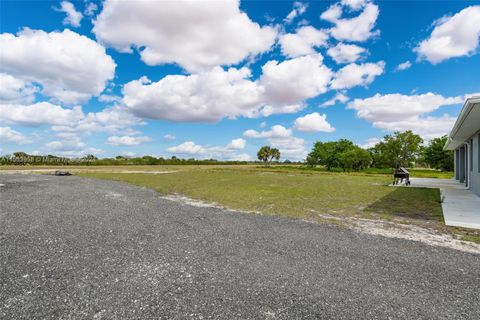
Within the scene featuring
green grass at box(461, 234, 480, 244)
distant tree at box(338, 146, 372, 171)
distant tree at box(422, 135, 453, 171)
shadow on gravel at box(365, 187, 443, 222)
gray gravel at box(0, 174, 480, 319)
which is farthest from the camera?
distant tree at box(338, 146, 372, 171)

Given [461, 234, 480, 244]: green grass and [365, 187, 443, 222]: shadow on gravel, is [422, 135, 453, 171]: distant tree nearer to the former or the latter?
[365, 187, 443, 222]: shadow on gravel

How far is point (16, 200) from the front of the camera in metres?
11.9

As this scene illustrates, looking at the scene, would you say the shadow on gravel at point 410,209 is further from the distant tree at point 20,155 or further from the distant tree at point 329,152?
the distant tree at point 20,155

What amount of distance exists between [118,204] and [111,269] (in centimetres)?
718

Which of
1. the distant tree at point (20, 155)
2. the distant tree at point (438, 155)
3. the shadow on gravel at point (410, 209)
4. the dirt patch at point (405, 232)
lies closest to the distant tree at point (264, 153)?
the distant tree at point (438, 155)

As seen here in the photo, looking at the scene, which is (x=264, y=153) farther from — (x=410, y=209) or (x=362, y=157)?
(x=410, y=209)

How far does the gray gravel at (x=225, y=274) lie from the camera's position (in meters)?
3.34

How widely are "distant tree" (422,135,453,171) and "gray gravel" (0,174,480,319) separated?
2357 inches

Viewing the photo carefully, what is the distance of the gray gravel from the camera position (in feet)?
11.0

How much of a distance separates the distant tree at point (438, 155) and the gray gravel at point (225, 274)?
196 feet

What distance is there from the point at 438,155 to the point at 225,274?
64778 mm

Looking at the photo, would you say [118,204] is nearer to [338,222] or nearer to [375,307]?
[338,222]

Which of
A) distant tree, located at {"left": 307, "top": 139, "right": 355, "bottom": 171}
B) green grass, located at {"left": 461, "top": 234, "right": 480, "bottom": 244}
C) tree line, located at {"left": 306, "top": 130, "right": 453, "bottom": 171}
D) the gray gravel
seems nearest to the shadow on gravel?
green grass, located at {"left": 461, "top": 234, "right": 480, "bottom": 244}

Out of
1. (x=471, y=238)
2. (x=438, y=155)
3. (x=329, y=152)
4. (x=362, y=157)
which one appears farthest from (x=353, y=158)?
(x=471, y=238)
